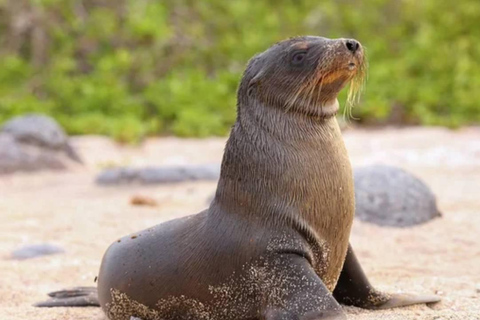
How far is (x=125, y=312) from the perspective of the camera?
3783 millimetres

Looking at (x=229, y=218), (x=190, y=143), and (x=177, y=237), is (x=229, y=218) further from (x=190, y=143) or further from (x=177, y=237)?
(x=190, y=143)

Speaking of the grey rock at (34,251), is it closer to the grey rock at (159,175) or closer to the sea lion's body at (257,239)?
the sea lion's body at (257,239)

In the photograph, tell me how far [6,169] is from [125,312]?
19.8 feet

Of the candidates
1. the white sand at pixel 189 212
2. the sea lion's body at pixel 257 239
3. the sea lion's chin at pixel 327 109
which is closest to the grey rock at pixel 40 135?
→ the white sand at pixel 189 212

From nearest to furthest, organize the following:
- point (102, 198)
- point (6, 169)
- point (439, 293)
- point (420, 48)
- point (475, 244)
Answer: point (439, 293) → point (475, 244) → point (102, 198) → point (6, 169) → point (420, 48)

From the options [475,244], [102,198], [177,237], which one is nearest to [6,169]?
[102,198]

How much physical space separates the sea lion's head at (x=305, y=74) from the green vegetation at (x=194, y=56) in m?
7.42

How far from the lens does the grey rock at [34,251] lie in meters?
5.55

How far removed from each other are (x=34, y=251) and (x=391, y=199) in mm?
2510

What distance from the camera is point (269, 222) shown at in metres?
3.47

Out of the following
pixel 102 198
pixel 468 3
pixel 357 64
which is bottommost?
pixel 102 198

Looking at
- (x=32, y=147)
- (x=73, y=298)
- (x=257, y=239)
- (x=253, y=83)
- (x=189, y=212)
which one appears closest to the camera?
(x=257, y=239)

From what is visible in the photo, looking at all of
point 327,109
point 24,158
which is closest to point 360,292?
point 327,109

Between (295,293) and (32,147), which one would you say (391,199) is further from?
(32,147)
